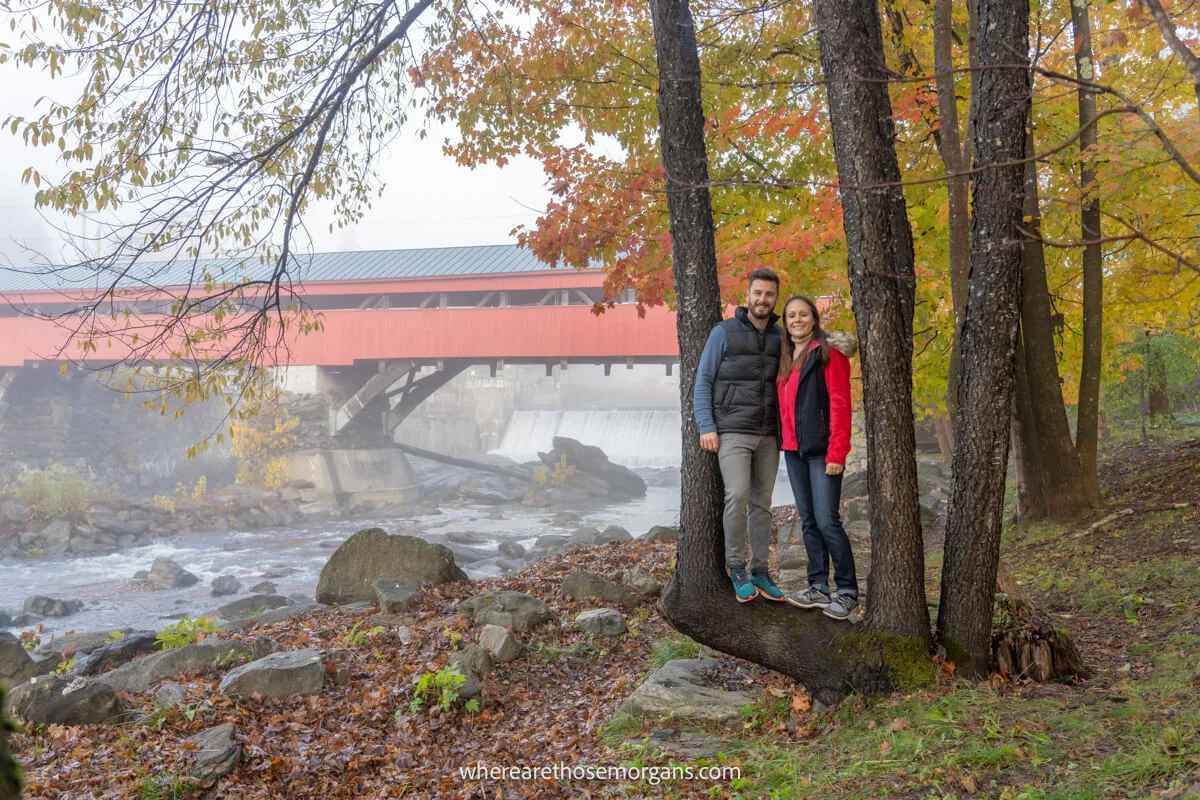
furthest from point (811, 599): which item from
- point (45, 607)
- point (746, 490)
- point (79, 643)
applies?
point (45, 607)

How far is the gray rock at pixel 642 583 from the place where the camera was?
5.20 metres

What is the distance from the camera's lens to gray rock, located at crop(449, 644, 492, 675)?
155 inches

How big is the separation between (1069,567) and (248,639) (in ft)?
15.1

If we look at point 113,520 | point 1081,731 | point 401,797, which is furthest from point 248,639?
point 113,520

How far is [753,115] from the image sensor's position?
5902 mm

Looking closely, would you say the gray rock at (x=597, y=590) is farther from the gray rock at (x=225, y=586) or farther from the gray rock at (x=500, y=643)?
the gray rock at (x=225, y=586)

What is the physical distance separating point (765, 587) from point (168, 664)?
306cm

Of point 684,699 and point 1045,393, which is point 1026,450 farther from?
point 684,699

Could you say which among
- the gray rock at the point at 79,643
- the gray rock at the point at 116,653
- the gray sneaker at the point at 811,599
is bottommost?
the gray rock at the point at 79,643

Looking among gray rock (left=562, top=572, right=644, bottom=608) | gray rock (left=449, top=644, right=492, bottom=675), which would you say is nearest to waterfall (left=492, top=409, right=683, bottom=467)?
gray rock (left=562, top=572, right=644, bottom=608)

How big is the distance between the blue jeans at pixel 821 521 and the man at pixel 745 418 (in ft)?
0.37

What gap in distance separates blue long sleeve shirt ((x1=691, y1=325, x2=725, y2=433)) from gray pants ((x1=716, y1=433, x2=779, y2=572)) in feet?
0.30

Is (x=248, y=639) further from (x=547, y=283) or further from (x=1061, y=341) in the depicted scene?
(x=547, y=283)

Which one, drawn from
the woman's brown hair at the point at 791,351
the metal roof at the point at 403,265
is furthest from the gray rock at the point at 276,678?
the metal roof at the point at 403,265
